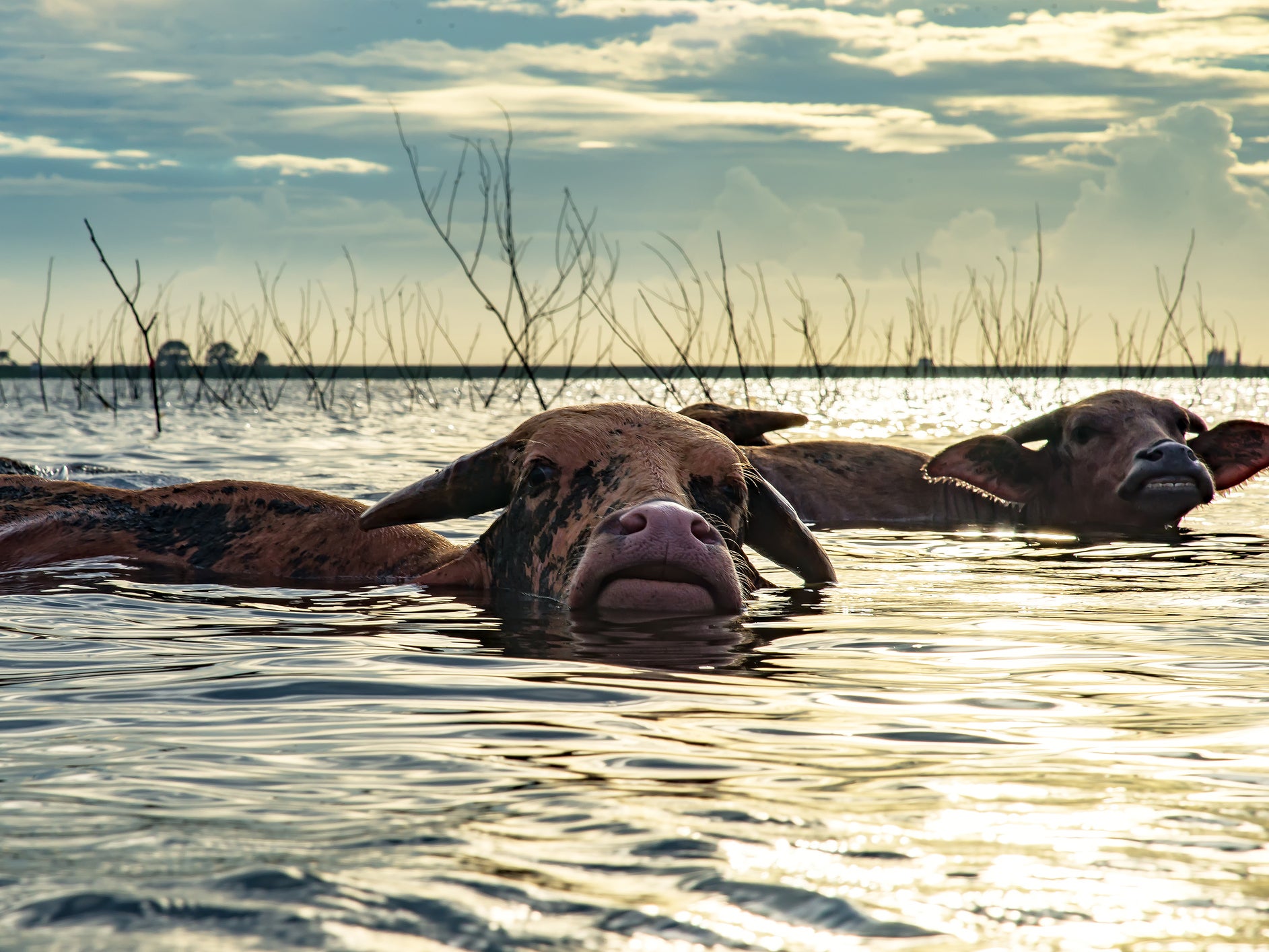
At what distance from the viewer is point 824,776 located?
8.56ft

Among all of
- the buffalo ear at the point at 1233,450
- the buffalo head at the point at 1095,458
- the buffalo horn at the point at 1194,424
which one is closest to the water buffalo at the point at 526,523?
the buffalo head at the point at 1095,458

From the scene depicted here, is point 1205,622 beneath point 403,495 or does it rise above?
beneath

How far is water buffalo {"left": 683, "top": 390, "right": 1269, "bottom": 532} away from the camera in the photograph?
995 centimetres

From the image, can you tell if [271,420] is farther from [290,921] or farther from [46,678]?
[290,921]

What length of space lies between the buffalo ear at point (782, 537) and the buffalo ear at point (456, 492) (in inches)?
43.0

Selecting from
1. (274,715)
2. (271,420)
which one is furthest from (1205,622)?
(271,420)

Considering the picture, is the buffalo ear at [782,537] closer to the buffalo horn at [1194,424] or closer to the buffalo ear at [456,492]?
the buffalo ear at [456,492]

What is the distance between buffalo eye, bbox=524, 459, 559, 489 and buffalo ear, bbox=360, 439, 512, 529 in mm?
379

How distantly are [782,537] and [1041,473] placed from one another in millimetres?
5068

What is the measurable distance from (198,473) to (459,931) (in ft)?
38.7

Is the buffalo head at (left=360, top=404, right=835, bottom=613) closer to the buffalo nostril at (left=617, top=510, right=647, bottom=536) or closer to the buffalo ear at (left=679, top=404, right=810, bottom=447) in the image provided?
the buffalo nostril at (left=617, top=510, right=647, bottom=536)

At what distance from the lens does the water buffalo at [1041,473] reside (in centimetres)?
995

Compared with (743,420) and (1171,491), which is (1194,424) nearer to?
(1171,491)

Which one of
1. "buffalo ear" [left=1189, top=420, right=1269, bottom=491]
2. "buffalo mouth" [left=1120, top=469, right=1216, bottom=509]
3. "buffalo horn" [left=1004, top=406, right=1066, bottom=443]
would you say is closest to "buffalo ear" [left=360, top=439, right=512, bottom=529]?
"buffalo mouth" [left=1120, top=469, right=1216, bottom=509]
